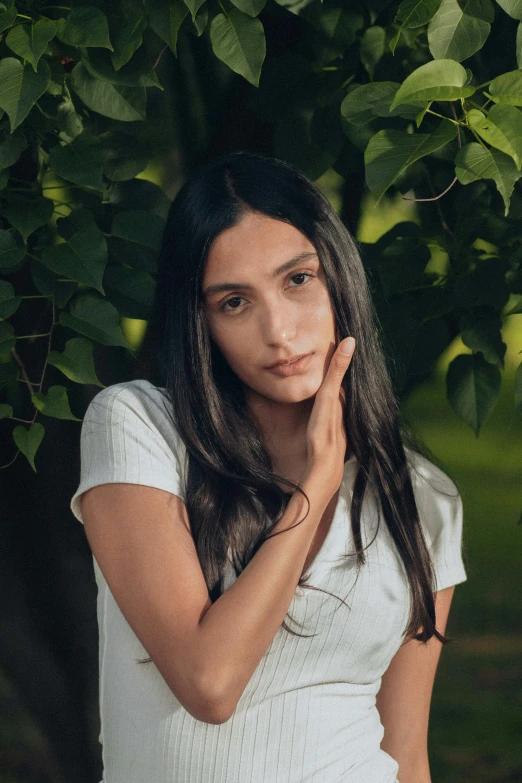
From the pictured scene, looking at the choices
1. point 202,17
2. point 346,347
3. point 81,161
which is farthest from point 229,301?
point 202,17

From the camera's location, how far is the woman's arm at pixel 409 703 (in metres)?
1.78

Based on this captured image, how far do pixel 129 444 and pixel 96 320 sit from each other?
0.85 ft

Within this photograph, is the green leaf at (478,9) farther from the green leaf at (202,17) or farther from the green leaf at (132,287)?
the green leaf at (132,287)

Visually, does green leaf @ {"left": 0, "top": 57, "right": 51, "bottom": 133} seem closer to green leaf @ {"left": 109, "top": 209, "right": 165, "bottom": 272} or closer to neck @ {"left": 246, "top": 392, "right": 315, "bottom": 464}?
green leaf @ {"left": 109, "top": 209, "right": 165, "bottom": 272}

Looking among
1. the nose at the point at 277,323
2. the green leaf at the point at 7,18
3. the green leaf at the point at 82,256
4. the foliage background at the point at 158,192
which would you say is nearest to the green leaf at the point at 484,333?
the foliage background at the point at 158,192

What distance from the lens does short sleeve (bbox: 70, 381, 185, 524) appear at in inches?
57.2

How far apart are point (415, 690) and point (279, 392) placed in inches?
24.6

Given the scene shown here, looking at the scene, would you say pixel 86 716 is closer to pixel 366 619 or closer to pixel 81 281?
pixel 366 619

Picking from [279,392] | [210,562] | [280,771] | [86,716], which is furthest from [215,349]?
[86,716]

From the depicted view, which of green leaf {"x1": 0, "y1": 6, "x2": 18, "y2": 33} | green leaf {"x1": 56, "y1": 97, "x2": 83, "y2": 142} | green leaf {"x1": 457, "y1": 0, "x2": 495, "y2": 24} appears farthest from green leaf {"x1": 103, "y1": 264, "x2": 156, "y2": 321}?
Answer: green leaf {"x1": 457, "y1": 0, "x2": 495, "y2": 24}

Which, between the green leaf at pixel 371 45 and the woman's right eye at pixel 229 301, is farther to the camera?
the green leaf at pixel 371 45

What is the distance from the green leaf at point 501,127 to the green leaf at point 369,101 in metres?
0.14

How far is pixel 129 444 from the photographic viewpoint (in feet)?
4.82

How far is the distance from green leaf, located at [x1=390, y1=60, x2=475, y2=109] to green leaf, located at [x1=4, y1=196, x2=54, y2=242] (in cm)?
63
